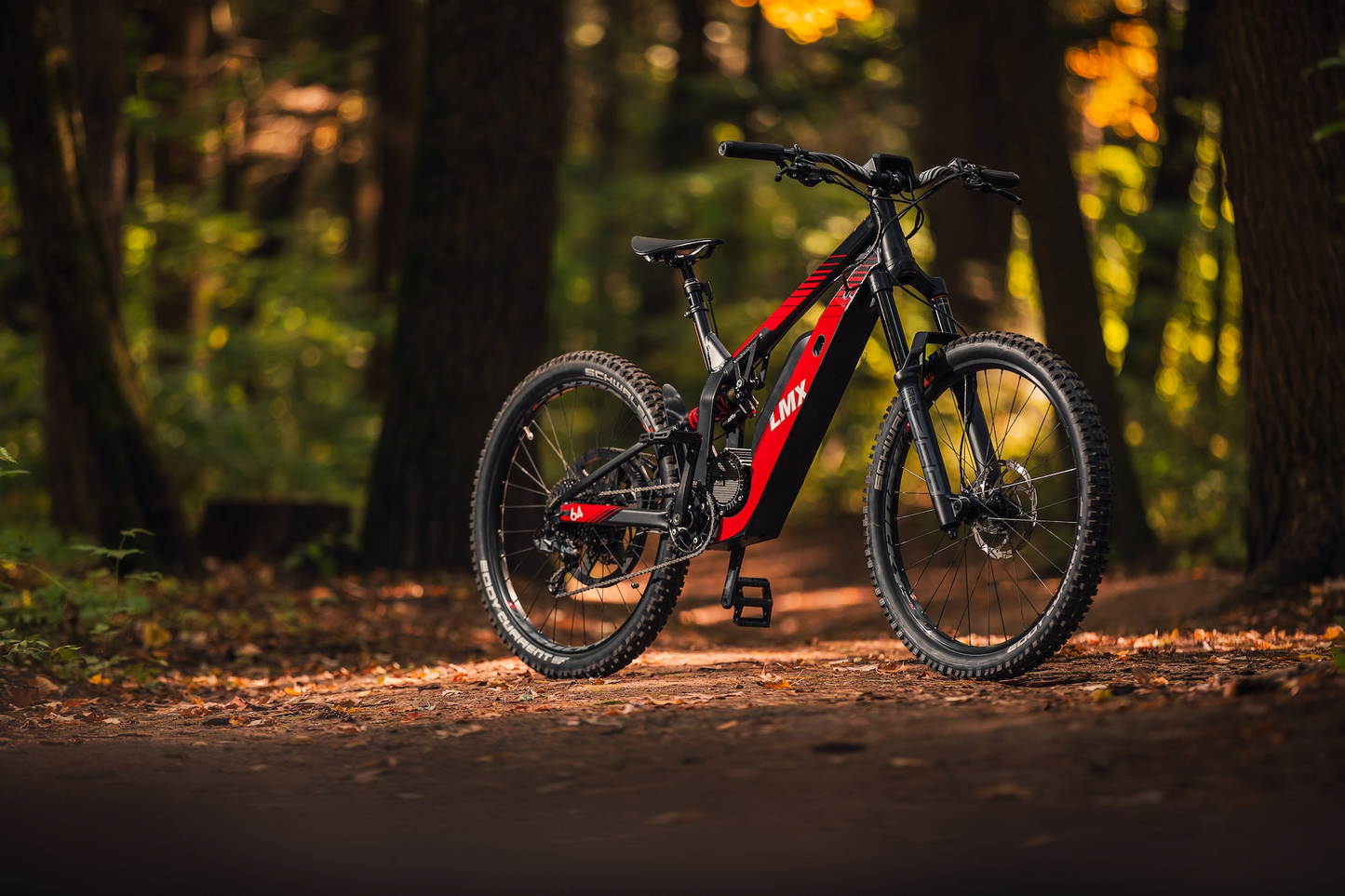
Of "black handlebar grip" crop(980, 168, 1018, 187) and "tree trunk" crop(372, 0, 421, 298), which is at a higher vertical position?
"tree trunk" crop(372, 0, 421, 298)

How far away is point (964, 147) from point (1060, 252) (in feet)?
15.1

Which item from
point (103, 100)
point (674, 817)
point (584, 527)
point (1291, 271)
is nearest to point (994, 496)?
point (674, 817)

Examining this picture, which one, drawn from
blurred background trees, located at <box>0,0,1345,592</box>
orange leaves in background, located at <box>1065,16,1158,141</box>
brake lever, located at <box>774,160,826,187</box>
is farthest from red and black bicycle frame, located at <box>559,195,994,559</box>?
orange leaves in background, located at <box>1065,16,1158,141</box>

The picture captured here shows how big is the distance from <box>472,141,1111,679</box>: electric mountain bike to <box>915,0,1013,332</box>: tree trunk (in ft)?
29.2

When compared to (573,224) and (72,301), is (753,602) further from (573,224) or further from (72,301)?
(573,224)

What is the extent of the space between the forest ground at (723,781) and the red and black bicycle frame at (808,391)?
1.98 feet

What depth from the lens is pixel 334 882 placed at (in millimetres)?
2432

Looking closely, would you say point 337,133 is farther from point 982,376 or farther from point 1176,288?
point 982,376

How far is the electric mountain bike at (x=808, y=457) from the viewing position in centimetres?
375

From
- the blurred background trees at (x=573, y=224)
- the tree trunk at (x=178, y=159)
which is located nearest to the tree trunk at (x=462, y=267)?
the blurred background trees at (x=573, y=224)

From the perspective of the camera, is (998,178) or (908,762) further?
(998,178)

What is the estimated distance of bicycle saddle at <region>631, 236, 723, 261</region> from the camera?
4.77 m

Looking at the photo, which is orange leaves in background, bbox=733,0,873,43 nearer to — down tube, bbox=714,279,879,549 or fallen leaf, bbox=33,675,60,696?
down tube, bbox=714,279,879,549

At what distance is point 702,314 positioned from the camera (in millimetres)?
4832
